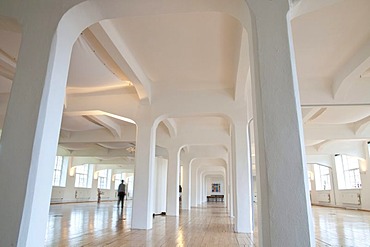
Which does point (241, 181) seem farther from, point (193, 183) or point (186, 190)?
point (193, 183)

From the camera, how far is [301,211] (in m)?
1.87

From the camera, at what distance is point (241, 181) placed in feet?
19.8

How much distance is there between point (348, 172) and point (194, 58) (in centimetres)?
Answer: 1350

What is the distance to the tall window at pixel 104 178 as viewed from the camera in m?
21.9

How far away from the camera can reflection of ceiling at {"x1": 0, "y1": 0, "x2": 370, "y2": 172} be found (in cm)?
400

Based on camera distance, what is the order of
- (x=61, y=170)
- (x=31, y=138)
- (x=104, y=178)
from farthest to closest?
(x=104, y=178)
(x=61, y=170)
(x=31, y=138)

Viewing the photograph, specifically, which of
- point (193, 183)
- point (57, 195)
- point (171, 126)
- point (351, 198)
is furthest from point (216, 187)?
point (171, 126)

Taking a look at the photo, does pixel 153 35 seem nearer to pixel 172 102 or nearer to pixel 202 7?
pixel 202 7

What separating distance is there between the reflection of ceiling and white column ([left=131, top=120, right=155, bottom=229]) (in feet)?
2.40

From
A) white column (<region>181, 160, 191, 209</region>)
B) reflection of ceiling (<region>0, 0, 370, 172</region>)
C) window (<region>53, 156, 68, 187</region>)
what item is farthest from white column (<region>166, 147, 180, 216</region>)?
window (<region>53, 156, 68, 187</region>)

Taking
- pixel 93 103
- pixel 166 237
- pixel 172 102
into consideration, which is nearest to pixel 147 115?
pixel 172 102

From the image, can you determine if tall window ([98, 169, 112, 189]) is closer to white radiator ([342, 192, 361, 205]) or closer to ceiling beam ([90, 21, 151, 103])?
white radiator ([342, 192, 361, 205])

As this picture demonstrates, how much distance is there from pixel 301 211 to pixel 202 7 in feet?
6.95

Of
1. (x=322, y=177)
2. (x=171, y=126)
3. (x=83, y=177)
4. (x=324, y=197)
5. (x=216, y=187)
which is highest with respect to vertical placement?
(x=171, y=126)
